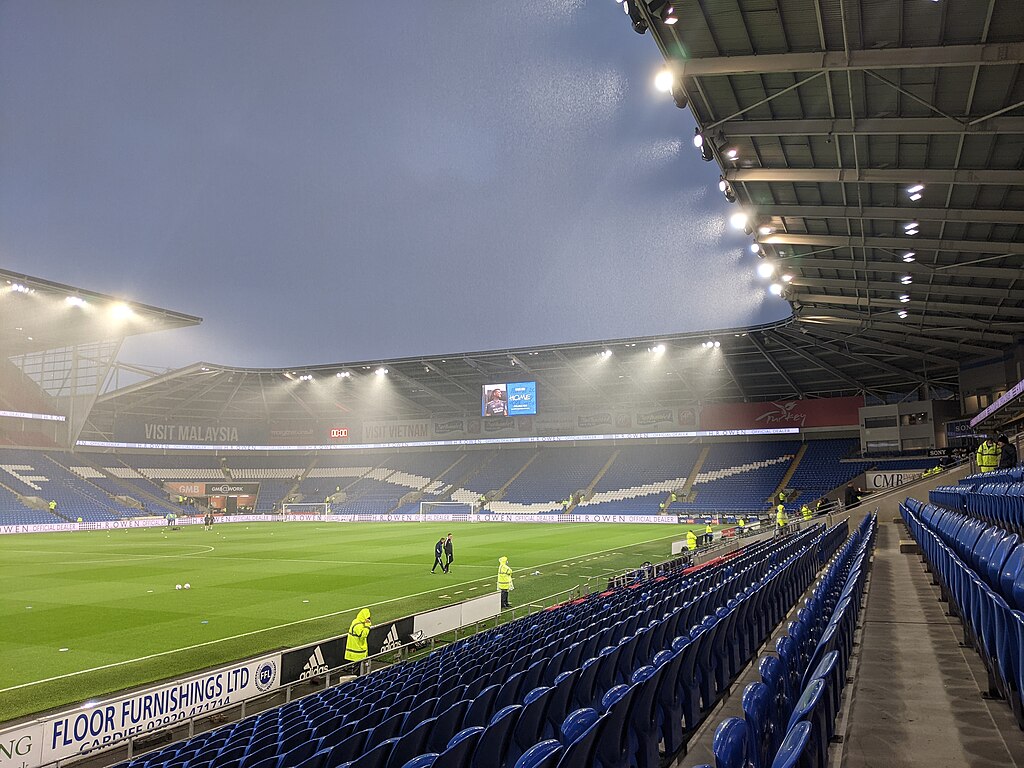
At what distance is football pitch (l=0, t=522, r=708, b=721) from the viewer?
1296cm

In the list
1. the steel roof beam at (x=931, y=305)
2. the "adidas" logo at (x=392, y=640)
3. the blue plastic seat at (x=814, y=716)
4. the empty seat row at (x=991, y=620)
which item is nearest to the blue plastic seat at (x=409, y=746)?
the blue plastic seat at (x=814, y=716)

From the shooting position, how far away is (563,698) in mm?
4340

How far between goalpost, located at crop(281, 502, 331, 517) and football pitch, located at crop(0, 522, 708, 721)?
23.1 m

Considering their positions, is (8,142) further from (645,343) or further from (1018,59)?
(1018,59)

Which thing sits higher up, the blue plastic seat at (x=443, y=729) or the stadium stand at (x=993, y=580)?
the stadium stand at (x=993, y=580)

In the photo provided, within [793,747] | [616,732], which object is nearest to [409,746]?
[616,732]

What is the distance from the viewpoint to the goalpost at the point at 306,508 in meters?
64.3

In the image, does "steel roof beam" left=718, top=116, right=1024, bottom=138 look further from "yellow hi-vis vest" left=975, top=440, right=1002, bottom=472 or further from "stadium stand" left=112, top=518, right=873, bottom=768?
"yellow hi-vis vest" left=975, top=440, right=1002, bottom=472

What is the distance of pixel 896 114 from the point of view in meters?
14.6

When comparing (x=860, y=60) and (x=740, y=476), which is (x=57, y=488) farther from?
(x=860, y=60)

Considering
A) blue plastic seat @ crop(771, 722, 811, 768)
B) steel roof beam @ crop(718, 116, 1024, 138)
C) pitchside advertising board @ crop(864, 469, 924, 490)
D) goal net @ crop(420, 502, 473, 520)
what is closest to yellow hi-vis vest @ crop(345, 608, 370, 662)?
blue plastic seat @ crop(771, 722, 811, 768)

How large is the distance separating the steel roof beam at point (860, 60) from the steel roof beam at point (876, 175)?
14.5 ft

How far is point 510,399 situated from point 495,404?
1287 millimetres

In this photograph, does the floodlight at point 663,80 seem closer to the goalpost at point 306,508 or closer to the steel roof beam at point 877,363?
the steel roof beam at point 877,363
